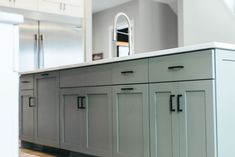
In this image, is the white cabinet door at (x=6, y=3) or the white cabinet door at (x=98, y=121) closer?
the white cabinet door at (x=98, y=121)

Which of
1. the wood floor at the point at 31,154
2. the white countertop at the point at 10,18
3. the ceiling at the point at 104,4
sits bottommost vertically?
the wood floor at the point at 31,154

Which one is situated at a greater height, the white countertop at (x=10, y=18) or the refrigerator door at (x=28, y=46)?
the refrigerator door at (x=28, y=46)

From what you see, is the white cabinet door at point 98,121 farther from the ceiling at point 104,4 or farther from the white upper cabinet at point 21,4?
the ceiling at point 104,4

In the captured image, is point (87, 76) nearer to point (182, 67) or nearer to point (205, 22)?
point (182, 67)

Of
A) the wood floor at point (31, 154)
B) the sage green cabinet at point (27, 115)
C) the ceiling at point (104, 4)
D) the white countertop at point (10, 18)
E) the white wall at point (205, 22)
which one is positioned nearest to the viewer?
the white countertop at point (10, 18)

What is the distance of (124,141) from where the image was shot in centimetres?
262

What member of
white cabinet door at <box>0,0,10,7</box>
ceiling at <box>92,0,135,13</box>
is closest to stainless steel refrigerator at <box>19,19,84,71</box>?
white cabinet door at <box>0,0,10,7</box>

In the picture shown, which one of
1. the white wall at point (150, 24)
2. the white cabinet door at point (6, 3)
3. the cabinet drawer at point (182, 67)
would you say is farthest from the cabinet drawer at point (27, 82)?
the white wall at point (150, 24)

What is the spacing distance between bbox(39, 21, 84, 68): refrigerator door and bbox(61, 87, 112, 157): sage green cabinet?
1.79 m

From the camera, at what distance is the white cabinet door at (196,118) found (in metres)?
1.97

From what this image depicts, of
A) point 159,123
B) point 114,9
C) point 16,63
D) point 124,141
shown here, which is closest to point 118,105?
point 124,141

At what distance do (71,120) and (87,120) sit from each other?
10.6 inches

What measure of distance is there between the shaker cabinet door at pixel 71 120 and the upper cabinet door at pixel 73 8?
6.95 feet

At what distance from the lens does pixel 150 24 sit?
7.88m
